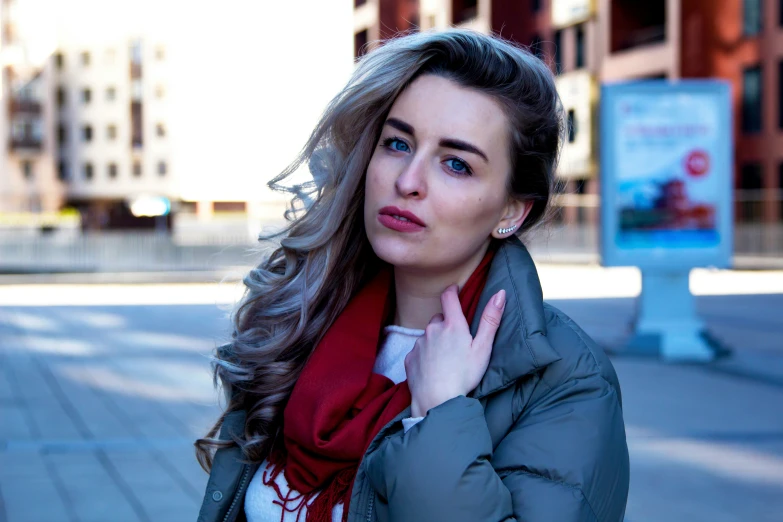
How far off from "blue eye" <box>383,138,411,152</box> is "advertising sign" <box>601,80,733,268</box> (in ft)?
26.9

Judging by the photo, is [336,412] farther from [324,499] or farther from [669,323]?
[669,323]

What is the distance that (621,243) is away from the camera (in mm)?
10117

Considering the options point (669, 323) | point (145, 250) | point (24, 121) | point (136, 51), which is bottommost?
point (669, 323)

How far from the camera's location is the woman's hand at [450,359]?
6.15ft

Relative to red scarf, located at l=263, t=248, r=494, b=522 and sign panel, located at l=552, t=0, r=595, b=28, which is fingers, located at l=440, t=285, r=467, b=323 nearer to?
red scarf, located at l=263, t=248, r=494, b=522

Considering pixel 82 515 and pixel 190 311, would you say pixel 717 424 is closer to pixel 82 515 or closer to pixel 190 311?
pixel 82 515

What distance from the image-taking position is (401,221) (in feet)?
6.81

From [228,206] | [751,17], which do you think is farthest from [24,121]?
[751,17]

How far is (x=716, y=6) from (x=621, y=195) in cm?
2233

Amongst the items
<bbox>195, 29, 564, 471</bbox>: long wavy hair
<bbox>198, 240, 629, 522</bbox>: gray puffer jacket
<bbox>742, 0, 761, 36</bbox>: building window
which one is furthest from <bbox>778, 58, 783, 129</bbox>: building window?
<bbox>198, 240, 629, 522</bbox>: gray puffer jacket

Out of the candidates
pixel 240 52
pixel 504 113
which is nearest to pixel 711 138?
pixel 504 113

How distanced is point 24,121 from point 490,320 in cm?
7595

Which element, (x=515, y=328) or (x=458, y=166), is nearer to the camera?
(x=515, y=328)

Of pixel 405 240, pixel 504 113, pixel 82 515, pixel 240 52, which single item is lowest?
pixel 82 515
